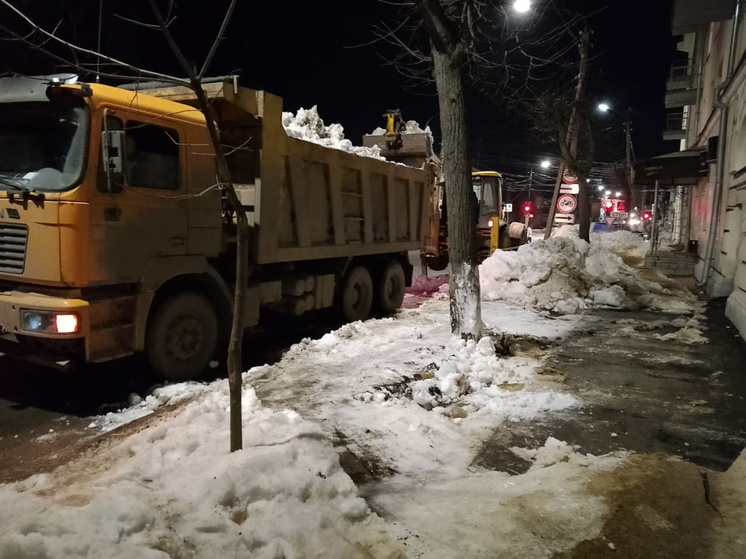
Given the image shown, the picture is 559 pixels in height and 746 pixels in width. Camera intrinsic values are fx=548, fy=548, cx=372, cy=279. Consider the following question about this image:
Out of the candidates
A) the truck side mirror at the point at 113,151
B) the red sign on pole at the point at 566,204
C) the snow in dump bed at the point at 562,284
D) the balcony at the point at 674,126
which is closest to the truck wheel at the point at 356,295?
the snow in dump bed at the point at 562,284

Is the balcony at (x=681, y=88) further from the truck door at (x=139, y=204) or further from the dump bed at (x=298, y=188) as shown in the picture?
the truck door at (x=139, y=204)

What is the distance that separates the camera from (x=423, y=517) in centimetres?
329

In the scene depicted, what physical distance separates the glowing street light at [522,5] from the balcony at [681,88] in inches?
731

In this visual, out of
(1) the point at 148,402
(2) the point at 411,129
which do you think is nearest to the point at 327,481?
(1) the point at 148,402

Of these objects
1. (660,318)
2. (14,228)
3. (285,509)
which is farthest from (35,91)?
(660,318)

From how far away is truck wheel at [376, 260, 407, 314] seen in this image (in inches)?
407

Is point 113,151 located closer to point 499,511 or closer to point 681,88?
point 499,511

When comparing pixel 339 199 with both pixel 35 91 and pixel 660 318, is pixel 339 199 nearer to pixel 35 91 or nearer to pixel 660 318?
pixel 35 91

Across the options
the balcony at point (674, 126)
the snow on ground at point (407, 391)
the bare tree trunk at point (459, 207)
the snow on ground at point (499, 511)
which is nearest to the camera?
the snow on ground at point (499, 511)

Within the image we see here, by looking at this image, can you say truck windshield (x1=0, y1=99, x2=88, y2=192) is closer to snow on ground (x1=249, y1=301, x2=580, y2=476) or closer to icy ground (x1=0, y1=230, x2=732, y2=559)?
Result: icy ground (x1=0, y1=230, x2=732, y2=559)

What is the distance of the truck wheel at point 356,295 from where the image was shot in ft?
30.1

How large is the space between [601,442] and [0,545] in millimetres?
4105

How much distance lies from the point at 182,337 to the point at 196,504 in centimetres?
311

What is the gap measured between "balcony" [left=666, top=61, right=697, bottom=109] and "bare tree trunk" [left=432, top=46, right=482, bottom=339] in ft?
64.9
